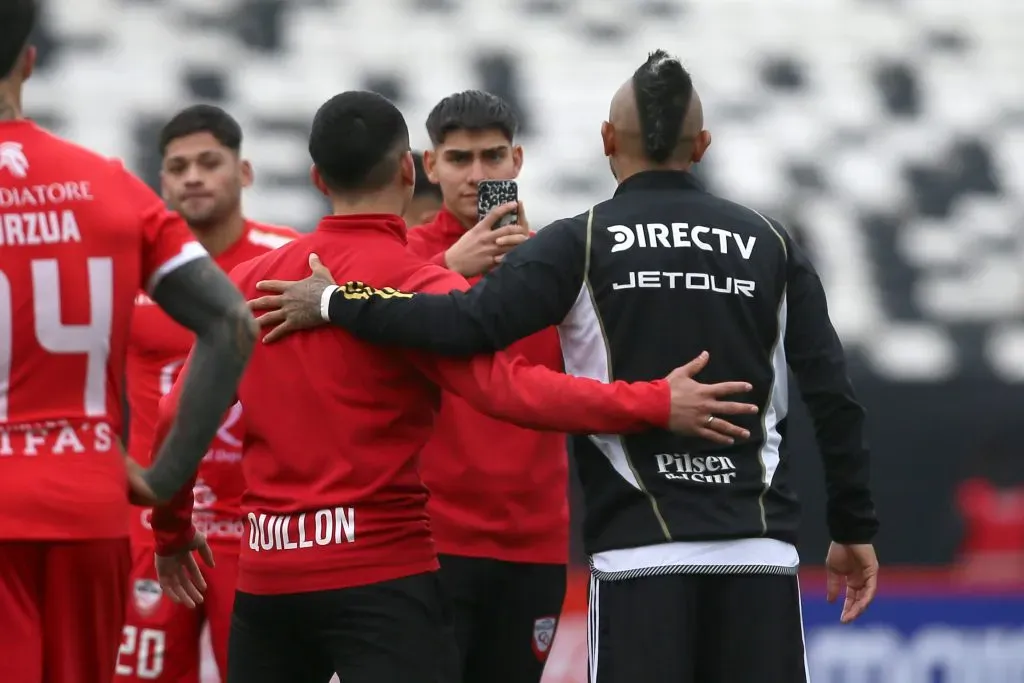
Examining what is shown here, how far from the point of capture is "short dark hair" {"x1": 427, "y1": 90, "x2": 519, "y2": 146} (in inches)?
244

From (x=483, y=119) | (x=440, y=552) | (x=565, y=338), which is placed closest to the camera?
(x=565, y=338)

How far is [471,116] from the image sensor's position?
20.3 ft

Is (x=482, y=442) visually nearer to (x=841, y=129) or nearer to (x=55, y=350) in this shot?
(x=55, y=350)

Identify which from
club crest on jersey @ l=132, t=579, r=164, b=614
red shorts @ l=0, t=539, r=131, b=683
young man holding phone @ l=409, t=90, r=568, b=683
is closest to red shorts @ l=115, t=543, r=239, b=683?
club crest on jersey @ l=132, t=579, r=164, b=614

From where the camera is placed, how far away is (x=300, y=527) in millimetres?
4582

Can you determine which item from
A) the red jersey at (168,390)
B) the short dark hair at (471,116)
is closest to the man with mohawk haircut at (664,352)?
the short dark hair at (471,116)

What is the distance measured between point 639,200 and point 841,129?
12.9 m

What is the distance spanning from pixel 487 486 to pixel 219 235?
179cm

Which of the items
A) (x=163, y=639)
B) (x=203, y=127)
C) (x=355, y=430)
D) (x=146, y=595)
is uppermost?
(x=203, y=127)

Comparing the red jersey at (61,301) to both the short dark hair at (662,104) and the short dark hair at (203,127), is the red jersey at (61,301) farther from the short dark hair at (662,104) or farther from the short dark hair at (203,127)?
the short dark hair at (203,127)

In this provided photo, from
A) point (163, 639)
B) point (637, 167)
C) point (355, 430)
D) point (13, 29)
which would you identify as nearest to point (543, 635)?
point (163, 639)

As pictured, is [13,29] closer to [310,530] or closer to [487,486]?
[310,530]

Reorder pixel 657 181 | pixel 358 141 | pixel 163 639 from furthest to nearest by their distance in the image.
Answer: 1. pixel 163 639
2. pixel 657 181
3. pixel 358 141

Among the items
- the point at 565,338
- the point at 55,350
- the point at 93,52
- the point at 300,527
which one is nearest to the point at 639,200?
the point at 565,338
